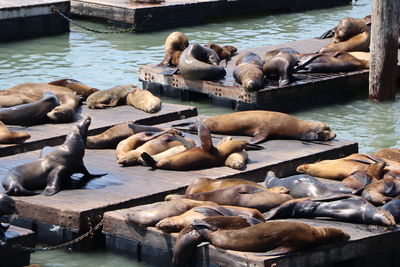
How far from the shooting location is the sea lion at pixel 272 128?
9.15 m

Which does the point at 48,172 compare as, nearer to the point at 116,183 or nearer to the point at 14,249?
the point at 116,183

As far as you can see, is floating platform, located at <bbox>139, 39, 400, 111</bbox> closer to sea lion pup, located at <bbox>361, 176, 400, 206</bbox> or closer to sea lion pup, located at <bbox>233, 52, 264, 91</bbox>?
sea lion pup, located at <bbox>233, 52, 264, 91</bbox>

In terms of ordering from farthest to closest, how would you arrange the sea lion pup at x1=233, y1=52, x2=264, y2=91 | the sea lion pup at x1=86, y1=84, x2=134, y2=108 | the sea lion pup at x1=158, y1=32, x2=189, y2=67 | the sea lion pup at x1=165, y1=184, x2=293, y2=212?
the sea lion pup at x1=158, y1=32, x2=189, y2=67, the sea lion pup at x1=233, y1=52, x2=264, y2=91, the sea lion pup at x1=86, y1=84, x2=134, y2=108, the sea lion pup at x1=165, y1=184, x2=293, y2=212

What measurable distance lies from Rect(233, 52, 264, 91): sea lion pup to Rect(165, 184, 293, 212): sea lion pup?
4.52 metres

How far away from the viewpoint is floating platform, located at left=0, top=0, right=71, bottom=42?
17203 mm

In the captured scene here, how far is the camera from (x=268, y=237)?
6.18 metres

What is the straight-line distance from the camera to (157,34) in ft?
59.6

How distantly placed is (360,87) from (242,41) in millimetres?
4509

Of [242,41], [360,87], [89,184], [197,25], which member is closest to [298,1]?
[197,25]

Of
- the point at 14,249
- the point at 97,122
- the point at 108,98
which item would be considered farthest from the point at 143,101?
the point at 14,249

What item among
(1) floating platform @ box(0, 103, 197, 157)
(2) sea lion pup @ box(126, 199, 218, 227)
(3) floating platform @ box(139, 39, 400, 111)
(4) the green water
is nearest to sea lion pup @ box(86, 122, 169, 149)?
(1) floating platform @ box(0, 103, 197, 157)

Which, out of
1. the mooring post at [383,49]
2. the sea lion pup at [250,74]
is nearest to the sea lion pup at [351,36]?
the mooring post at [383,49]

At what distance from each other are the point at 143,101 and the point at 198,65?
194cm

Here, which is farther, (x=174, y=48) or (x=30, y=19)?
(x=30, y=19)
